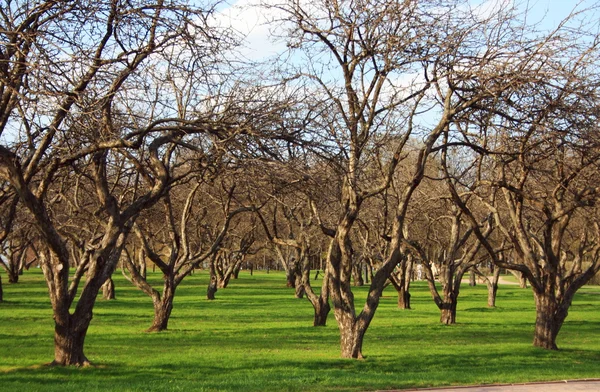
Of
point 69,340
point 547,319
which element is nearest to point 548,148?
point 547,319

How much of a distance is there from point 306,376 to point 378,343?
775 centimetres

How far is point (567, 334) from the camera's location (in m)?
23.4

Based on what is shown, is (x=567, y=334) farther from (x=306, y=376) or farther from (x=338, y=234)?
(x=306, y=376)

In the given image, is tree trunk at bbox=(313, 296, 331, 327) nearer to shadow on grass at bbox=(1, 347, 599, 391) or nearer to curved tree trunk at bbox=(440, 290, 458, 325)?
curved tree trunk at bbox=(440, 290, 458, 325)

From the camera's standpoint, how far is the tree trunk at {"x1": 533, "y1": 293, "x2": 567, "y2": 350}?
17391 millimetres

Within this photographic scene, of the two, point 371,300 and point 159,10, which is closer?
point 159,10

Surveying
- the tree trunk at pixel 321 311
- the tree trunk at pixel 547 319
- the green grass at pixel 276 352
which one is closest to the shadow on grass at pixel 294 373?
the green grass at pixel 276 352

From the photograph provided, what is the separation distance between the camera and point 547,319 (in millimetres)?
17703

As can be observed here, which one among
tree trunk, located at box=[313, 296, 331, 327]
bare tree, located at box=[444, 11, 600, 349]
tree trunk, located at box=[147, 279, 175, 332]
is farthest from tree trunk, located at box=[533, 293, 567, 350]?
tree trunk, located at box=[147, 279, 175, 332]

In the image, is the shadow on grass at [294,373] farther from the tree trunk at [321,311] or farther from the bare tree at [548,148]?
the tree trunk at [321,311]

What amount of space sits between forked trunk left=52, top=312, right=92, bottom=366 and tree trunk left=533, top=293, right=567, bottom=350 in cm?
→ 1034

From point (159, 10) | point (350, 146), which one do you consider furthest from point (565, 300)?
point (159, 10)

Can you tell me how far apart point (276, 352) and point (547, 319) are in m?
6.43

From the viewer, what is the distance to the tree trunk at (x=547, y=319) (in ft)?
57.1
